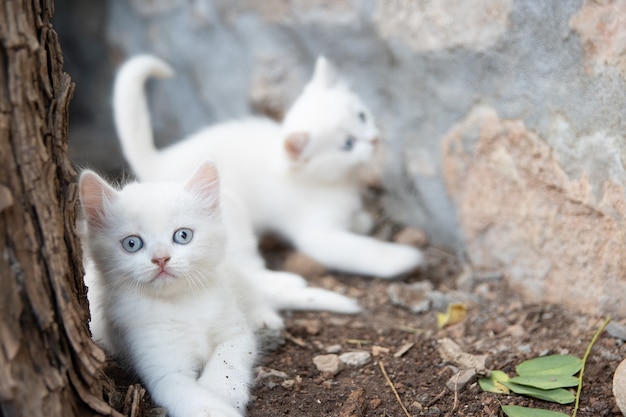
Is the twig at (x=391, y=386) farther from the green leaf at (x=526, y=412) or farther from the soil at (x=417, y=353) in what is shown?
the green leaf at (x=526, y=412)

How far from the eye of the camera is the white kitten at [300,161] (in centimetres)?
297

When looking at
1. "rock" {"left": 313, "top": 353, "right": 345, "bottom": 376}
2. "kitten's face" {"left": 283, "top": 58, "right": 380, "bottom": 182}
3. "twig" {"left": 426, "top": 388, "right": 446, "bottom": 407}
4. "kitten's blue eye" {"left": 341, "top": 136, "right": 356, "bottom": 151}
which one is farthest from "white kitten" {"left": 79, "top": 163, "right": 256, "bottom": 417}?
"kitten's blue eye" {"left": 341, "top": 136, "right": 356, "bottom": 151}

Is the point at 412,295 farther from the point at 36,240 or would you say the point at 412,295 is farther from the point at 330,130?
the point at 36,240

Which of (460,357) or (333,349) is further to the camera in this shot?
(333,349)

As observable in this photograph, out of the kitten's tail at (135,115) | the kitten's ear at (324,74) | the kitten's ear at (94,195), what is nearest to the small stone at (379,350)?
the kitten's ear at (94,195)

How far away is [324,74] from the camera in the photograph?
3209 millimetres

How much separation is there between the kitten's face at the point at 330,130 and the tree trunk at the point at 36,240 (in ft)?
5.39

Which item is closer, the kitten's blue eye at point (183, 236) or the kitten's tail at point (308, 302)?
the kitten's blue eye at point (183, 236)

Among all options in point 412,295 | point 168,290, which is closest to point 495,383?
point 412,295

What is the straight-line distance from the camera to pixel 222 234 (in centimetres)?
206

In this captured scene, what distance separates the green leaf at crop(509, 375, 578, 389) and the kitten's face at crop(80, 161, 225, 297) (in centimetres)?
101

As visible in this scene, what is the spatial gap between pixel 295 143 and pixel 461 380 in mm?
1438

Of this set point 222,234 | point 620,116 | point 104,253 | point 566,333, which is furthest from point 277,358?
point 620,116

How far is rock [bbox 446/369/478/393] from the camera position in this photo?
1.95 metres
